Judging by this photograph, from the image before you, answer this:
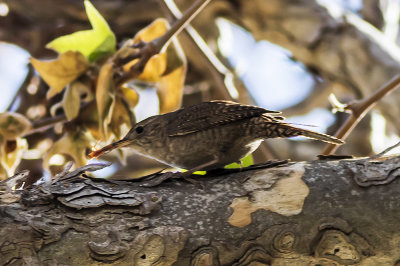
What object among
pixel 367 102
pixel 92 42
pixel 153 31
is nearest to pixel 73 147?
pixel 92 42

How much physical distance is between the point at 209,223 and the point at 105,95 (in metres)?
0.96

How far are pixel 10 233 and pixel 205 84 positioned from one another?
2.95 meters

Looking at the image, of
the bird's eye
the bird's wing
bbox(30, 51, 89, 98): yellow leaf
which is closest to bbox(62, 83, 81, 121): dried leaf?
bbox(30, 51, 89, 98): yellow leaf

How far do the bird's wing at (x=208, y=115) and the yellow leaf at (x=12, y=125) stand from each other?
629 mm

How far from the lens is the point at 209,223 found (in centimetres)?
157

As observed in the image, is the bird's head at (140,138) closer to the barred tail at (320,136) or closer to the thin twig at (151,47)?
the thin twig at (151,47)

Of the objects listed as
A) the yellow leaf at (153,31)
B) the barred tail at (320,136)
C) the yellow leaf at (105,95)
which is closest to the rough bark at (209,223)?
the barred tail at (320,136)

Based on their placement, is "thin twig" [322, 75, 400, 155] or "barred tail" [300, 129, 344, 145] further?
"thin twig" [322, 75, 400, 155]

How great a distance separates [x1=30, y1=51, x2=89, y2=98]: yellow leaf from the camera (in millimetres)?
2344

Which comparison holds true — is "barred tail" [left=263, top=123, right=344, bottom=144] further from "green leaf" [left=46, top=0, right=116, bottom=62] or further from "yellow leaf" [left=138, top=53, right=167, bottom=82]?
"green leaf" [left=46, top=0, right=116, bottom=62]

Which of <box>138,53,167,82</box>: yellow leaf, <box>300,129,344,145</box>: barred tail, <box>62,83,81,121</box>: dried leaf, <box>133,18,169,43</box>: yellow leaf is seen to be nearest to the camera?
<box>300,129,344,145</box>: barred tail

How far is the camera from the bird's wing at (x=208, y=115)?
203 cm

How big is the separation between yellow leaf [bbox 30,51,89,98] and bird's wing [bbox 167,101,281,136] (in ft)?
1.52

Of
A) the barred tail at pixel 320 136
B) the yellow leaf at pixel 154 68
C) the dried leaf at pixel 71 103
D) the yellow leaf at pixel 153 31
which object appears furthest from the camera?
the yellow leaf at pixel 153 31
